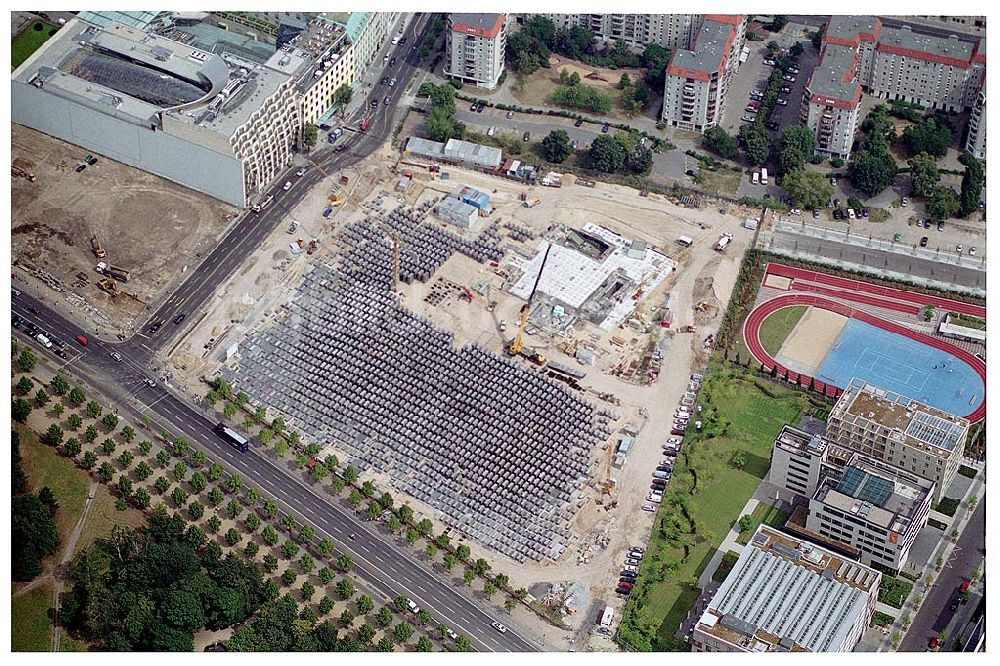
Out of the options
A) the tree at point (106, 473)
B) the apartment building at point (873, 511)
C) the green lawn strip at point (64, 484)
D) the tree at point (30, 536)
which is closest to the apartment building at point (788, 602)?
the apartment building at point (873, 511)

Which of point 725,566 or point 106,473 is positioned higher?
point 725,566

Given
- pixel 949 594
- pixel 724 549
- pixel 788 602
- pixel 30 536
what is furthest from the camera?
pixel 724 549

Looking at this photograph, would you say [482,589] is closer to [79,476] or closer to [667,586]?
[667,586]

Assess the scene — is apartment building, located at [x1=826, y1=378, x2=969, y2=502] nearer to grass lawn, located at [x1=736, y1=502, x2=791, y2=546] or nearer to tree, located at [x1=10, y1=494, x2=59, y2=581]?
grass lawn, located at [x1=736, y1=502, x2=791, y2=546]

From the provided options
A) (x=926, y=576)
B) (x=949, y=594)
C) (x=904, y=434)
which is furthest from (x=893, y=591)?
(x=904, y=434)

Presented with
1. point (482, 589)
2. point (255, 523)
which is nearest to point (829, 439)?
point (482, 589)

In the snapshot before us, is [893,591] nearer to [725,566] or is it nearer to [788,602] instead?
[788,602]

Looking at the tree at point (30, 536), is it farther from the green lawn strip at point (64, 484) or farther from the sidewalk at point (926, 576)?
the sidewalk at point (926, 576)
